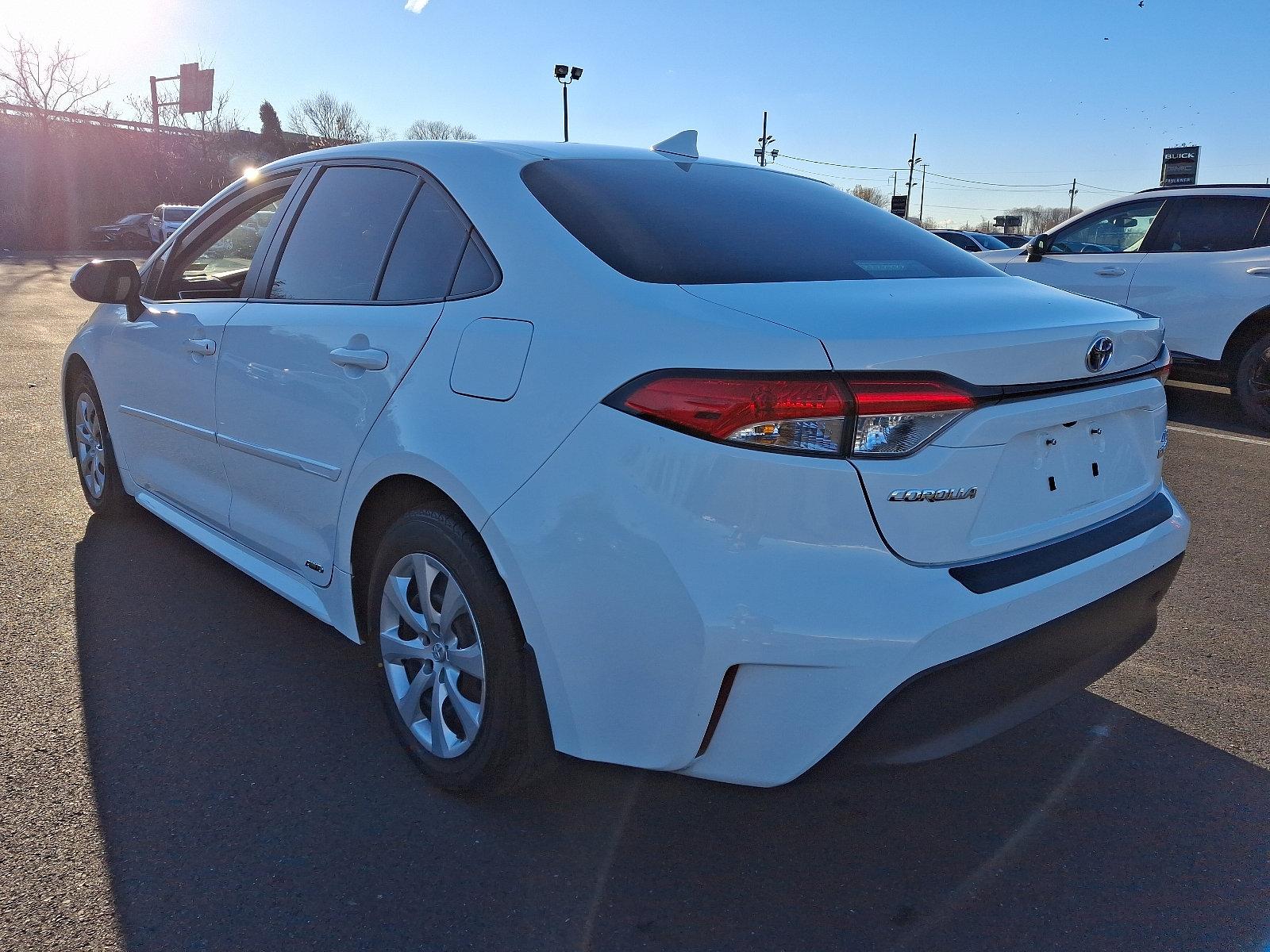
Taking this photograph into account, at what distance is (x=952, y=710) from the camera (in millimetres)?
1942

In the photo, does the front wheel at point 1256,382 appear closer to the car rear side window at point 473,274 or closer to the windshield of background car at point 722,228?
the windshield of background car at point 722,228

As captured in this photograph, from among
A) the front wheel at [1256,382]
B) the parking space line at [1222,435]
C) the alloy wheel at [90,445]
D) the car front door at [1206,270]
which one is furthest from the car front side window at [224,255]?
the front wheel at [1256,382]

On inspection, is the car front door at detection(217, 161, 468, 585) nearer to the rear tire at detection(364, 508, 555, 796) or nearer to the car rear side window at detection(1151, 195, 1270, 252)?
the rear tire at detection(364, 508, 555, 796)

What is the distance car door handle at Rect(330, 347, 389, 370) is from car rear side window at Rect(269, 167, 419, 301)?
188mm

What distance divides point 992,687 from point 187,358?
287 cm

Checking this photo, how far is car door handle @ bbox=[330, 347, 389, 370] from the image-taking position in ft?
8.31

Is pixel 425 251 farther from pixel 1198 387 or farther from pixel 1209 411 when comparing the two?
pixel 1198 387

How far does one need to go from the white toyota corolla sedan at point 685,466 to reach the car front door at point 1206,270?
555 centimetres

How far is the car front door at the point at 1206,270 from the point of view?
7328 mm

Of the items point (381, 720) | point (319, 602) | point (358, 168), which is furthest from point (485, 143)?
point (381, 720)

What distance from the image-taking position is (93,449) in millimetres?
4633

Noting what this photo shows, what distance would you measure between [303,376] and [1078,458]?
6.61ft

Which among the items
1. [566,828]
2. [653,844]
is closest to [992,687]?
[653,844]

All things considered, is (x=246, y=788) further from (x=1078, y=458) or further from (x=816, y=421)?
(x=1078, y=458)
